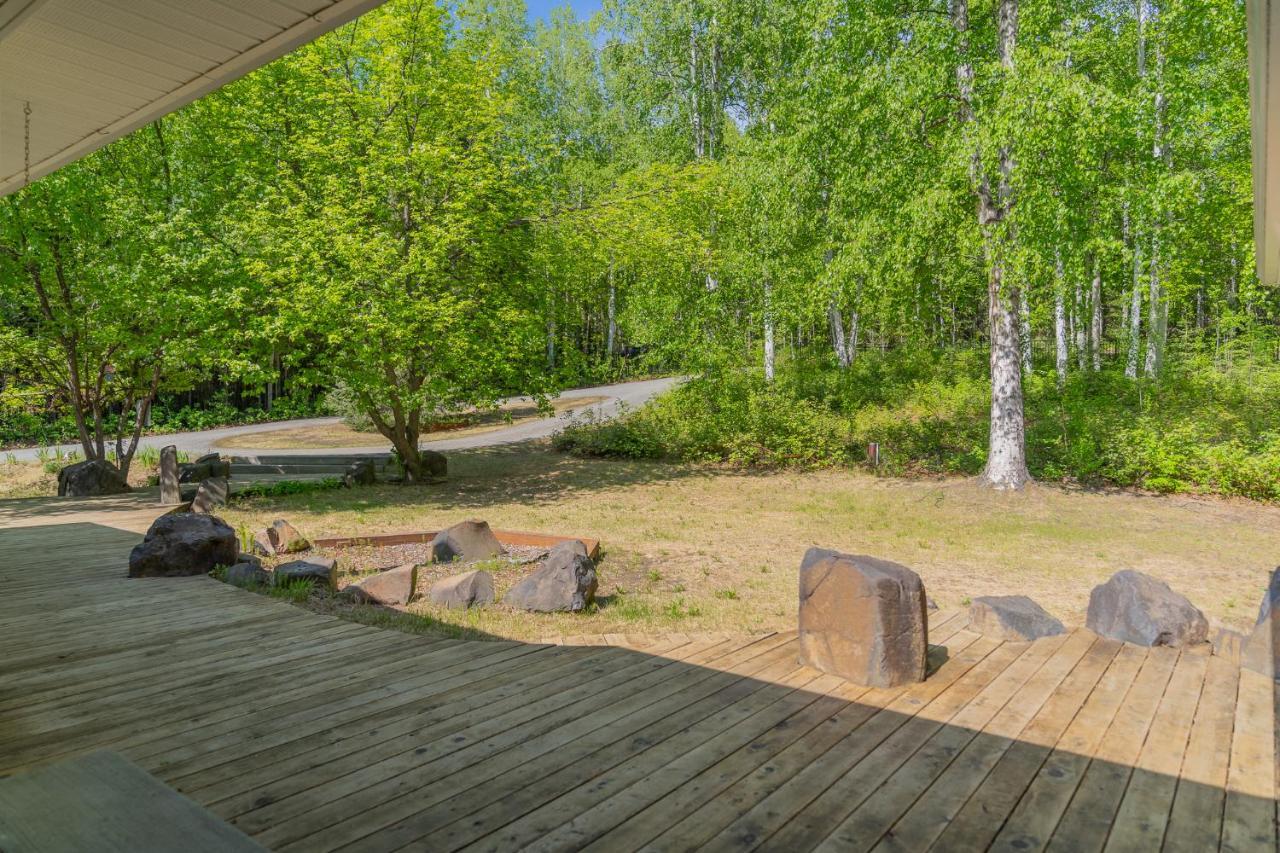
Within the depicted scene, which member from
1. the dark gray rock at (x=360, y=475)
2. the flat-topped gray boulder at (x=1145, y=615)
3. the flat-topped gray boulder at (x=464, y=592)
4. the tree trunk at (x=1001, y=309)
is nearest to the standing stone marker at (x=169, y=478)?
the dark gray rock at (x=360, y=475)

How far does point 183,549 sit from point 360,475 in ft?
21.2

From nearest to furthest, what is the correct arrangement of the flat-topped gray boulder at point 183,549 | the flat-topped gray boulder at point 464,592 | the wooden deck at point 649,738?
1. the wooden deck at point 649,738
2. the flat-topped gray boulder at point 464,592
3. the flat-topped gray boulder at point 183,549

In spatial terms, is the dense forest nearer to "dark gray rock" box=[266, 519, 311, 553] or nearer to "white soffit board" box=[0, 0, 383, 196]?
"dark gray rock" box=[266, 519, 311, 553]

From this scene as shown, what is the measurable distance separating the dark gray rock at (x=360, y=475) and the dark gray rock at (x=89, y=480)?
10.7 feet

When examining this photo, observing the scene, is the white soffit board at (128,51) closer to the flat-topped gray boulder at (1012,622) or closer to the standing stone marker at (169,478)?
the flat-topped gray boulder at (1012,622)

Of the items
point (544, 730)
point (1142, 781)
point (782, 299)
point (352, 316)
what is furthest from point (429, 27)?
point (1142, 781)

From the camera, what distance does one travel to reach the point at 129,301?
1005 cm

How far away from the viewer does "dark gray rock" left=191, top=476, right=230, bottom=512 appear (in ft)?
31.1

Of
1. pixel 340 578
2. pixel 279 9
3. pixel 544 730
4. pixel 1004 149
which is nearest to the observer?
pixel 279 9

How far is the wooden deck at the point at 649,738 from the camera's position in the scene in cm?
241

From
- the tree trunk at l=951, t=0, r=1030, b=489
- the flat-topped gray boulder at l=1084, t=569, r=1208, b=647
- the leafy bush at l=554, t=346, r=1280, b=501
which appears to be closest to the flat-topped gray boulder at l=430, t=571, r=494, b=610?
the flat-topped gray boulder at l=1084, t=569, r=1208, b=647

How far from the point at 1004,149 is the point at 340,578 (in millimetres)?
9513

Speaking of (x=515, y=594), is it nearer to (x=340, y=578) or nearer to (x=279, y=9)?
(x=340, y=578)

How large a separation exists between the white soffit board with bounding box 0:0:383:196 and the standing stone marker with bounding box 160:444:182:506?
7.39 metres
